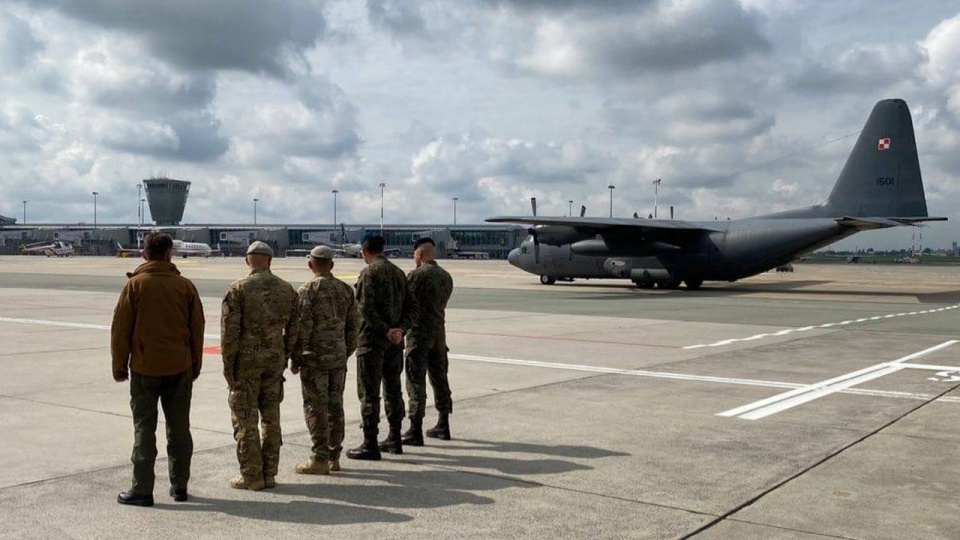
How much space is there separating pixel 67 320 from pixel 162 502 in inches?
664

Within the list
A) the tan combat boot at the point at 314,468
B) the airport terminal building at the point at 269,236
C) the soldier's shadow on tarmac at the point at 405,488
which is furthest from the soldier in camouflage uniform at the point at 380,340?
the airport terminal building at the point at 269,236

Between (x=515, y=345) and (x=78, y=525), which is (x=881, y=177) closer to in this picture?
(x=515, y=345)

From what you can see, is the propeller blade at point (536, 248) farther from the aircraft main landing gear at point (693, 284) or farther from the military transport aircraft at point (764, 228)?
the aircraft main landing gear at point (693, 284)

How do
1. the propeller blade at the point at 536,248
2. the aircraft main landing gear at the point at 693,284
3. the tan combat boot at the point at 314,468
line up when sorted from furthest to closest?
the propeller blade at the point at 536,248 < the aircraft main landing gear at the point at 693,284 < the tan combat boot at the point at 314,468

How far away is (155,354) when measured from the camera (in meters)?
6.27

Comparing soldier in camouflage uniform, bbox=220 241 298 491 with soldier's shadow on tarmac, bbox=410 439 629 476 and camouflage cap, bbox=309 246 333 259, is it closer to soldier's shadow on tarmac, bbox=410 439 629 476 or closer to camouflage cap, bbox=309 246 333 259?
camouflage cap, bbox=309 246 333 259

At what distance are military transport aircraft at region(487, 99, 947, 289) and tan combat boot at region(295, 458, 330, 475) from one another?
2822 cm

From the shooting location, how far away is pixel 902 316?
24375 mm

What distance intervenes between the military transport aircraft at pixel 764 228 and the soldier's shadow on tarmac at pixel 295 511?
29160mm

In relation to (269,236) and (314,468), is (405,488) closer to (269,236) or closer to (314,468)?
(314,468)

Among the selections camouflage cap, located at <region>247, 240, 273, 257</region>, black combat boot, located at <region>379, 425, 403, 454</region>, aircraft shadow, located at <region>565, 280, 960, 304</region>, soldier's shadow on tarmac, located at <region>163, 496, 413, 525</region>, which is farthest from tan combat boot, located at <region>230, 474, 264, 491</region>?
aircraft shadow, located at <region>565, 280, 960, 304</region>

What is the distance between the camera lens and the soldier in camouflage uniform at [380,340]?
7.74 metres

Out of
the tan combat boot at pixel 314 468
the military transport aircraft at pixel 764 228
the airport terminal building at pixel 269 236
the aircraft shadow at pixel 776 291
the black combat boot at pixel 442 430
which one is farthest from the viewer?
the airport terminal building at pixel 269 236

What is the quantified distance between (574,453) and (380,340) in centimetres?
216
